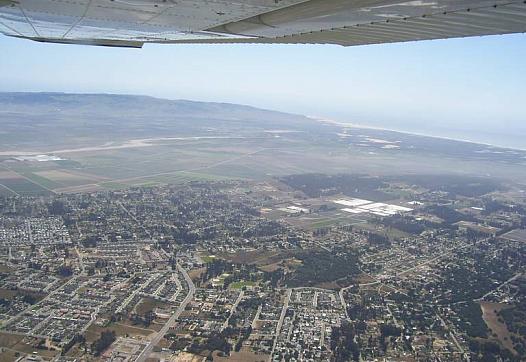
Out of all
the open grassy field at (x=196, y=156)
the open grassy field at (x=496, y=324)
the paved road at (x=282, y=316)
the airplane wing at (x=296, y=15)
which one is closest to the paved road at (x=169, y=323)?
the paved road at (x=282, y=316)

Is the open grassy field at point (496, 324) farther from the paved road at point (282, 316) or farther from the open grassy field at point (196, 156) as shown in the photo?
the open grassy field at point (196, 156)

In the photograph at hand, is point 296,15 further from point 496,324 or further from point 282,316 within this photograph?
point 496,324

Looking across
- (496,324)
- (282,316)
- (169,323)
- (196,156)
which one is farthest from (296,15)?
(196,156)

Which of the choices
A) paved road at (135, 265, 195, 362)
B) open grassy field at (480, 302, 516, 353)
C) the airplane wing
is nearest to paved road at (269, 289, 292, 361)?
paved road at (135, 265, 195, 362)

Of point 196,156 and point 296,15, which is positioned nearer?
point 296,15

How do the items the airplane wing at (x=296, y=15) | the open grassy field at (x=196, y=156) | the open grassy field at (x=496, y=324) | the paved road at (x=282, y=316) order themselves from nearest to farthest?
the airplane wing at (x=296, y=15)
the paved road at (x=282, y=316)
the open grassy field at (x=496, y=324)
the open grassy field at (x=196, y=156)

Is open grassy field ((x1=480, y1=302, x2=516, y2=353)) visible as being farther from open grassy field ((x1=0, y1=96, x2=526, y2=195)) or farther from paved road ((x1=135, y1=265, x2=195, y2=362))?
open grassy field ((x1=0, y1=96, x2=526, y2=195))

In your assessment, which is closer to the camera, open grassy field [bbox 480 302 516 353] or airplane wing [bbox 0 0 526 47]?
airplane wing [bbox 0 0 526 47]

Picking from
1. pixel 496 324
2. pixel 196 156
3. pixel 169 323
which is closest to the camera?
pixel 169 323

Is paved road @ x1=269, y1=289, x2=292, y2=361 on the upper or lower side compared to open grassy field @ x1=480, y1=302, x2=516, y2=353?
upper

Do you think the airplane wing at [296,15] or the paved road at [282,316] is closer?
the airplane wing at [296,15]

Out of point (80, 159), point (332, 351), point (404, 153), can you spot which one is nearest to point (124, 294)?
point (332, 351)
